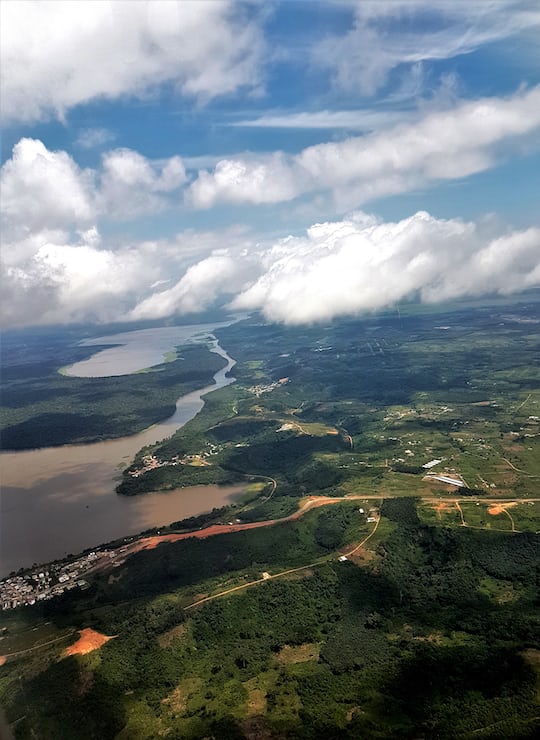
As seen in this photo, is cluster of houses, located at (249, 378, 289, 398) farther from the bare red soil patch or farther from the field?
the bare red soil patch

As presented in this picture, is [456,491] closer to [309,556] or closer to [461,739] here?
[309,556]

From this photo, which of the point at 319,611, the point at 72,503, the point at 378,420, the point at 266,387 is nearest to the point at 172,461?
the point at 72,503

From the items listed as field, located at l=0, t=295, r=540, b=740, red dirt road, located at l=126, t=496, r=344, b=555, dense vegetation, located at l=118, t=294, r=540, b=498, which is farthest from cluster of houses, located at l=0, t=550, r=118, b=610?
dense vegetation, located at l=118, t=294, r=540, b=498

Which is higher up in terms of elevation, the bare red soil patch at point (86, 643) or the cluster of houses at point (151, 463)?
the bare red soil patch at point (86, 643)

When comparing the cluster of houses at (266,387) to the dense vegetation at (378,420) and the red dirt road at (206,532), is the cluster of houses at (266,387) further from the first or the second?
the red dirt road at (206,532)

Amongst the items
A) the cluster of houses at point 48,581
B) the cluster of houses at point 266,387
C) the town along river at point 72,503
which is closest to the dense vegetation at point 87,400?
the town along river at point 72,503
